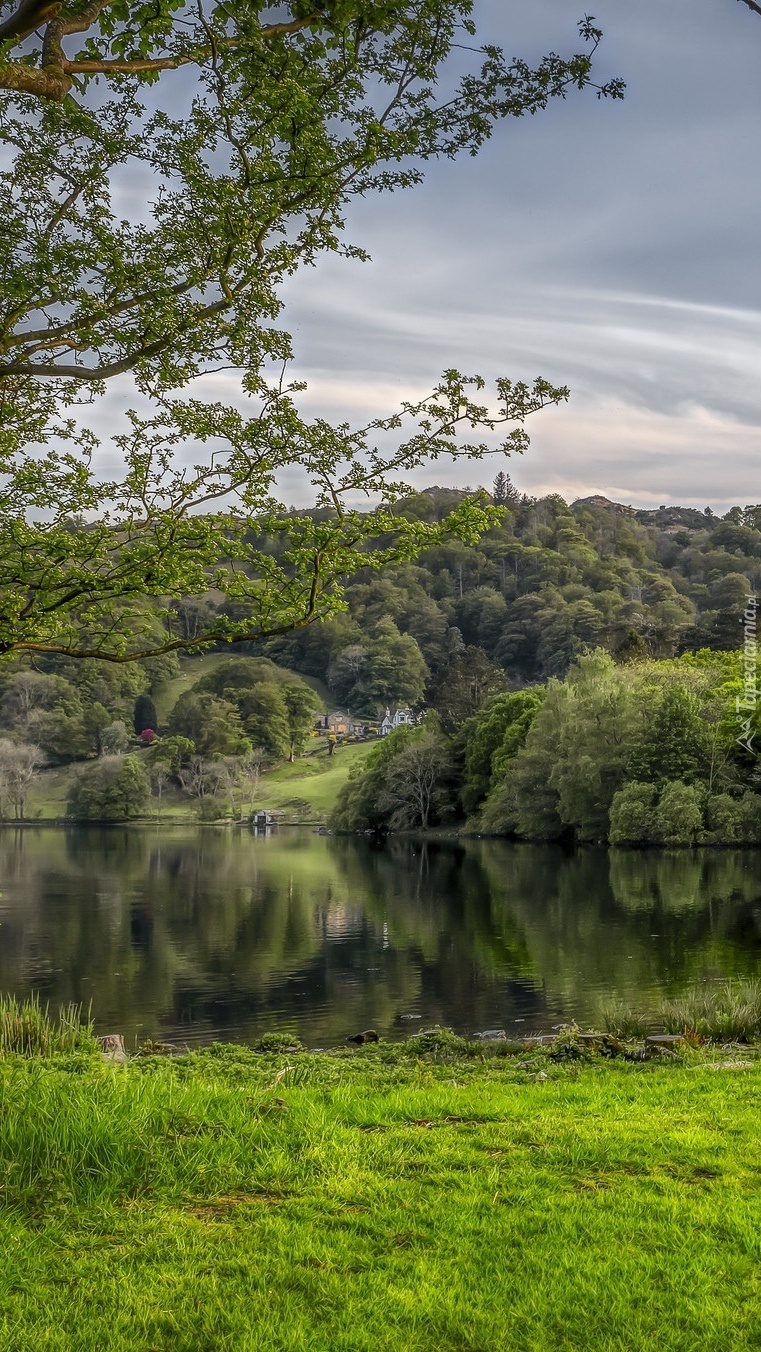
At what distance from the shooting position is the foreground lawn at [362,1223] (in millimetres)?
4445

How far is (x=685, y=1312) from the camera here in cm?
456

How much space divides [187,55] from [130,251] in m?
1.61

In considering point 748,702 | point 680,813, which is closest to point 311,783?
point 748,702

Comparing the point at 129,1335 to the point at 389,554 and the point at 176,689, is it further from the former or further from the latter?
the point at 176,689

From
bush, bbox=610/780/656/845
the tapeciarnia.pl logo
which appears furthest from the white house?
bush, bbox=610/780/656/845

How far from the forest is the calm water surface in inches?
309

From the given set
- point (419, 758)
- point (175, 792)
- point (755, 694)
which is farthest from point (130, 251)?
point (175, 792)

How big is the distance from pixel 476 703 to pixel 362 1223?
9429 centimetres

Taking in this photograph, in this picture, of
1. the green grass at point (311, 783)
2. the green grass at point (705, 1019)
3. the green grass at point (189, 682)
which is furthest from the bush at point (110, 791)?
the green grass at point (705, 1019)

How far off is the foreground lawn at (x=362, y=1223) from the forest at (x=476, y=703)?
4.66 m

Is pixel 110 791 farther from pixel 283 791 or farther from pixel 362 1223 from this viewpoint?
pixel 362 1223

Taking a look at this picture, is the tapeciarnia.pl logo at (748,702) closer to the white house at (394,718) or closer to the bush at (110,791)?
the bush at (110,791)

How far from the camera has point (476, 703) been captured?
3912 inches

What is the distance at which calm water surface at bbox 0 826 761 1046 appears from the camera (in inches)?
890
